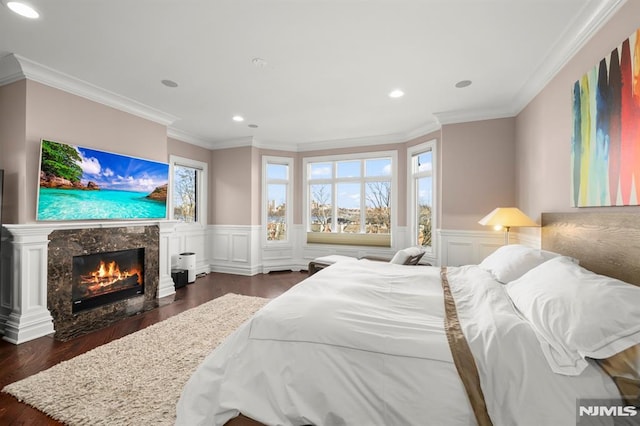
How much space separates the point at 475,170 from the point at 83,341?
506cm

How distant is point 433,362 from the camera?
1.14 m

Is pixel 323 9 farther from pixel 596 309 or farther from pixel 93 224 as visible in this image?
pixel 93 224

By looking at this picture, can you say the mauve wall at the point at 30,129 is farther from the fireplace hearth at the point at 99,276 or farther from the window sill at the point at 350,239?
the window sill at the point at 350,239

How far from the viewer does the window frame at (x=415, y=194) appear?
4555 mm

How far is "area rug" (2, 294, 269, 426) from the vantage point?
5.53 feet

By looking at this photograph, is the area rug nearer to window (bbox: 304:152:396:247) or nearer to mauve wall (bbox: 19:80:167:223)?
mauve wall (bbox: 19:80:167:223)

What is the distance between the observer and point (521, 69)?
287 cm

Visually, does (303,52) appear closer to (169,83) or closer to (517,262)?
(169,83)

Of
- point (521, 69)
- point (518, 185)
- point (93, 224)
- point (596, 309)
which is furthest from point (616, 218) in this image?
point (93, 224)

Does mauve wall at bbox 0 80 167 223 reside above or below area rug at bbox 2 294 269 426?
above

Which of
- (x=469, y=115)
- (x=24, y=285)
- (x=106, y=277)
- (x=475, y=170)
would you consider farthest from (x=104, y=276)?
(x=469, y=115)

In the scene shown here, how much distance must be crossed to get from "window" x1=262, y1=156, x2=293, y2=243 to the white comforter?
4506 millimetres

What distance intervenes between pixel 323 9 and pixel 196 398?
100 inches

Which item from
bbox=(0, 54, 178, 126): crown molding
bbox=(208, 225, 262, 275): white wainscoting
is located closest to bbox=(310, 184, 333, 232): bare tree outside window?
bbox=(208, 225, 262, 275): white wainscoting
